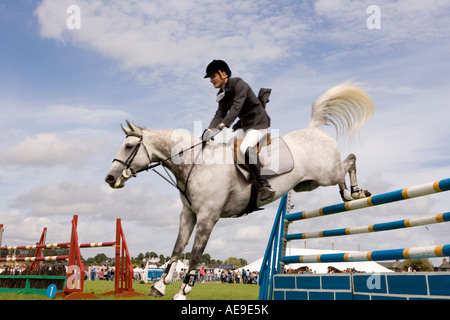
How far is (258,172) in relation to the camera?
419 centimetres

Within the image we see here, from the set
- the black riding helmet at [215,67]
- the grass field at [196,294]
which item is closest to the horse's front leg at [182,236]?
Result: the grass field at [196,294]

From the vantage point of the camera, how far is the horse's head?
13.3 ft

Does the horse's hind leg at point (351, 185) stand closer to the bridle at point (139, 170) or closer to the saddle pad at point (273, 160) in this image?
the saddle pad at point (273, 160)

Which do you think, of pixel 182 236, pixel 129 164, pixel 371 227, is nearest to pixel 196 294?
pixel 182 236

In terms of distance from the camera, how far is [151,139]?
426 cm

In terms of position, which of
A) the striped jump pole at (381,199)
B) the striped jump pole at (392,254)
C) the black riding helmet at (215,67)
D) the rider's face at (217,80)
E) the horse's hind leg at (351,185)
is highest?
the black riding helmet at (215,67)

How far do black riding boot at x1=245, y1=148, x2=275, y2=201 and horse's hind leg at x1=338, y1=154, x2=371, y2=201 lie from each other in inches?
44.3

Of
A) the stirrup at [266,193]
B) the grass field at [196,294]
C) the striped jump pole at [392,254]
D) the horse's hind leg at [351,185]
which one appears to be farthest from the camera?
the grass field at [196,294]

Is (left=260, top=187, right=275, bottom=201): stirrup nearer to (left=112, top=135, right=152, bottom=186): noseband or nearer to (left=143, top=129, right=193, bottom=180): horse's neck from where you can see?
(left=143, top=129, right=193, bottom=180): horse's neck

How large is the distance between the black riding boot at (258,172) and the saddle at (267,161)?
0.16ft

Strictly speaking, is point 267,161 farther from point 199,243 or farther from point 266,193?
point 199,243

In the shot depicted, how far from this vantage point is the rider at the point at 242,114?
4.16 meters

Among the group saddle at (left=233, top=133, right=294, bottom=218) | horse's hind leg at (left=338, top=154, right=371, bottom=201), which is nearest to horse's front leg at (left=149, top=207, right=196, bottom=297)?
saddle at (left=233, top=133, right=294, bottom=218)

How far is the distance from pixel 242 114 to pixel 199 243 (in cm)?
162
